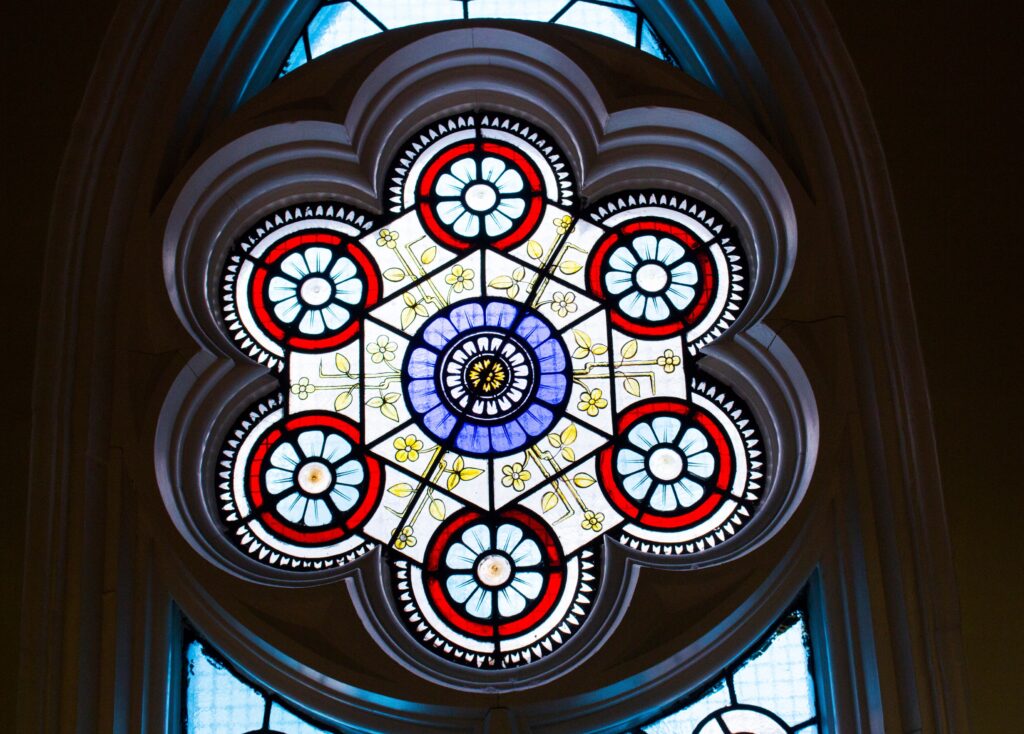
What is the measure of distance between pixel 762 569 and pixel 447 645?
49.0 inches

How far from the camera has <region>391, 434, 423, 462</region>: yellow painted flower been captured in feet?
24.2

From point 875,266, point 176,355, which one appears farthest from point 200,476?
point 875,266

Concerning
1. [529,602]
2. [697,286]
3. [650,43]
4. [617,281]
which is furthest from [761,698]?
[650,43]

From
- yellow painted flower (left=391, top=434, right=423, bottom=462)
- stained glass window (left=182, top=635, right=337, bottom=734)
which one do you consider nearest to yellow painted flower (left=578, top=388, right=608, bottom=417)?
yellow painted flower (left=391, top=434, right=423, bottom=462)

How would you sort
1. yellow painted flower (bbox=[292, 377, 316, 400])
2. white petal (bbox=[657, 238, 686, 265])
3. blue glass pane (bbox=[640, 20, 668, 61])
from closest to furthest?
yellow painted flower (bbox=[292, 377, 316, 400]) → white petal (bbox=[657, 238, 686, 265]) → blue glass pane (bbox=[640, 20, 668, 61])

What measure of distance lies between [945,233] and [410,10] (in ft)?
8.39

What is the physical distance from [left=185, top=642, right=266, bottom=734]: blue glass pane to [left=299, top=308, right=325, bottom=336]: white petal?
4.82 feet

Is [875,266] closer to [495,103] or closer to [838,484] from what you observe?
[838,484]

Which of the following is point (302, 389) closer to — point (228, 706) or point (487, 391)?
point (487, 391)

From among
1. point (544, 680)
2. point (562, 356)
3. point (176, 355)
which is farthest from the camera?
point (562, 356)

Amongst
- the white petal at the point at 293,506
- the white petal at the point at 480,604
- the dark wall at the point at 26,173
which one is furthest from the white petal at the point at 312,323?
the white petal at the point at 480,604

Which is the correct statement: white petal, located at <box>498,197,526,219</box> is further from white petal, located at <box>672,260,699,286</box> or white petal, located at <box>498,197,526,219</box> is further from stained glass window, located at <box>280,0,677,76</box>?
stained glass window, located at <box>280,0,677,76</box>

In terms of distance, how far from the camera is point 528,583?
7.13 m

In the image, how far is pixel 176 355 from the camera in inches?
279
